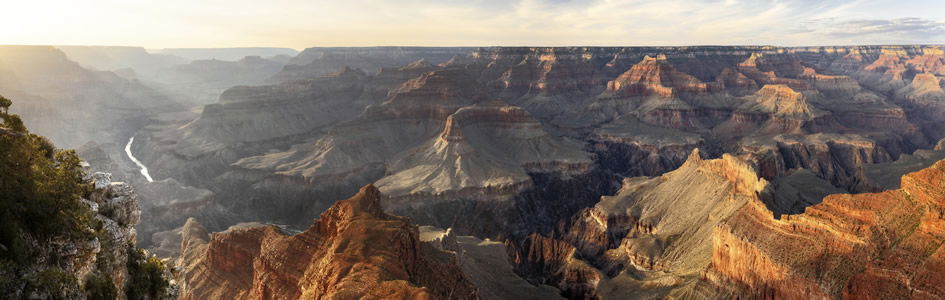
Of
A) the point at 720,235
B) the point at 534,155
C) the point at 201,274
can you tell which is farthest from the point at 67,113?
the point at 720,235

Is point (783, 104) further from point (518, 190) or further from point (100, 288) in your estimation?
point (100, 288)

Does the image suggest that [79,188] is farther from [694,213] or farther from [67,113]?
[67,113]

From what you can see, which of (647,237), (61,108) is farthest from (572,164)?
(61,108)

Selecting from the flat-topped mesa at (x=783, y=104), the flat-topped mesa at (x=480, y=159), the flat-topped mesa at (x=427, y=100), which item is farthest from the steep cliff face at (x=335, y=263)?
the flat-topped mesa at (x=783, y=104)

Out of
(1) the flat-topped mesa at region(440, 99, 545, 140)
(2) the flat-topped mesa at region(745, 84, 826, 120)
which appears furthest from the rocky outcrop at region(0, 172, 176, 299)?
(2) the flat-topped mesa at region(745, 84, 826, 120)

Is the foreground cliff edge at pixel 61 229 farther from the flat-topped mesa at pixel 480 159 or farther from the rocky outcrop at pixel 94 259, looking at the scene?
the flat-topped mesa at pixel 480 159

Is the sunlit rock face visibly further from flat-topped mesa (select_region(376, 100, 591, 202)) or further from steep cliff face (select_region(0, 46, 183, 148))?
steep cliff face (select_region(0, 46, 183, 148))
